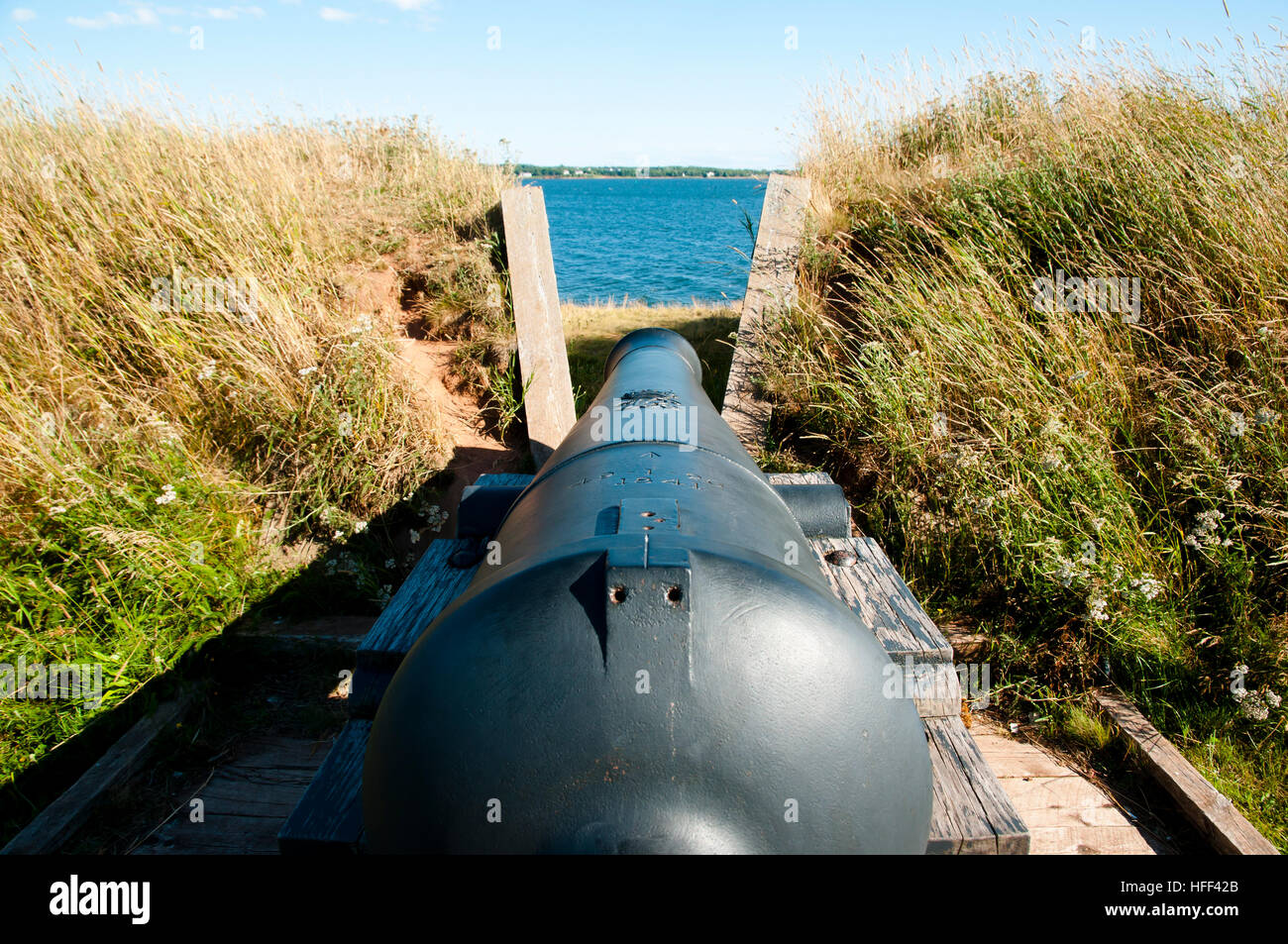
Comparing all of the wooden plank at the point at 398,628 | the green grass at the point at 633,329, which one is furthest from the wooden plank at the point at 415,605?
the green grass at the point at 633,329

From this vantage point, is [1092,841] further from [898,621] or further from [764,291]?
[764,291]

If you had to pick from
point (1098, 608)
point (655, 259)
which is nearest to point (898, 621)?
point (1098, 608)

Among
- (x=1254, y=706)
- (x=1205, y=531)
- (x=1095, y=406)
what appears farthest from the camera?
(x=1095, y=406)

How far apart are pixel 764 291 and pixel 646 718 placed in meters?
4.81

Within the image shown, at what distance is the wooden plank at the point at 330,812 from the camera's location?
1.85 meters

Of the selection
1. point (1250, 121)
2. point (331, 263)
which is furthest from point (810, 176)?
point (331, 263)

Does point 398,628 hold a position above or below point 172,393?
below

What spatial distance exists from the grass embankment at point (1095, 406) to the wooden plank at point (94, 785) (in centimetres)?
339

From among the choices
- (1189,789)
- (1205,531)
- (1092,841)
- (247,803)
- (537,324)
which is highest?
(537,324)

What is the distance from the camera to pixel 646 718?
113 centimetres

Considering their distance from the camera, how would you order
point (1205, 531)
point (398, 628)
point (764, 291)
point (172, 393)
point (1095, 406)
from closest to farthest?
point (398, 628)
point (1205, 531)
point (1095, 406)
point (172, 393)
point (764, 291)

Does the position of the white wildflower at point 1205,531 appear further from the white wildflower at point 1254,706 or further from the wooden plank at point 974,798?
the wooden plank at point 974,798

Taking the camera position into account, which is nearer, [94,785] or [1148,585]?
[94,785]

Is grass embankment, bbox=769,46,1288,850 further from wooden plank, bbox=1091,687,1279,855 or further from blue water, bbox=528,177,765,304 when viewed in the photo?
blue water, bbox=528,177,765,304
